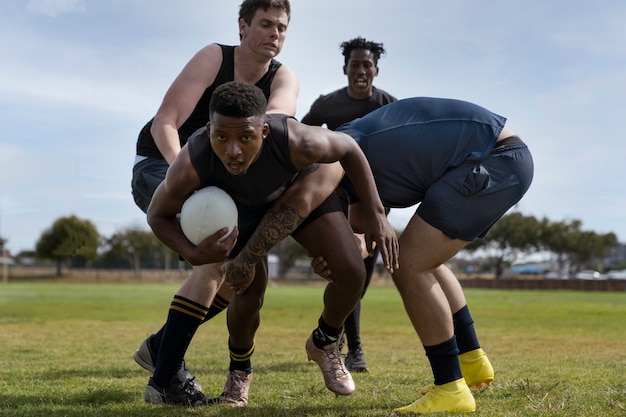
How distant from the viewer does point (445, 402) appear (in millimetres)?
4441

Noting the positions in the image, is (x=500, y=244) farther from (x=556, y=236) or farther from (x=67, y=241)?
(x=67, y=241)

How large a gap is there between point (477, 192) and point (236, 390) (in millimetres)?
2239

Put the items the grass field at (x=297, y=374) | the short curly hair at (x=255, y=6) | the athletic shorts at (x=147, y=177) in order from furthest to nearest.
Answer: the athletic shorts at (x=147, y=177) → the short curly hair at (x=255, y=6) → the grass field at (x=297, y=374)

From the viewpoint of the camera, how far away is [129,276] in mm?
81625

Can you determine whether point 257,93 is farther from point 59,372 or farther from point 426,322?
point 59,372

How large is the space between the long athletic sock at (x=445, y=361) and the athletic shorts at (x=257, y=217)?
1.16 meters

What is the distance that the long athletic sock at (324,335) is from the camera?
15.9 feet

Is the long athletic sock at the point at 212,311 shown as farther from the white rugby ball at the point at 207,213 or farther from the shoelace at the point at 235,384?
the white rugby ball at the point at 207,213

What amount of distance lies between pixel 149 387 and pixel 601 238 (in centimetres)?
8978

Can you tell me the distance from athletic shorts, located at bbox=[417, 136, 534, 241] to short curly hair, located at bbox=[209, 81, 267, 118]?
1361mm

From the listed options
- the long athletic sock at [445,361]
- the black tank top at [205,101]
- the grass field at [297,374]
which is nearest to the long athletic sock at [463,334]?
the grass field at [297,374]

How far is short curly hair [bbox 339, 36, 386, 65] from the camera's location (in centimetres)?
751

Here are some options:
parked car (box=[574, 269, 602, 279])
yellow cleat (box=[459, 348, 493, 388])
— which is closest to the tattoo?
yellow cleat (box=[459, 348, 493, 388])

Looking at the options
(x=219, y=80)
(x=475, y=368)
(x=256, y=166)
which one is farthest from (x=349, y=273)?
(x=219, y=80)
